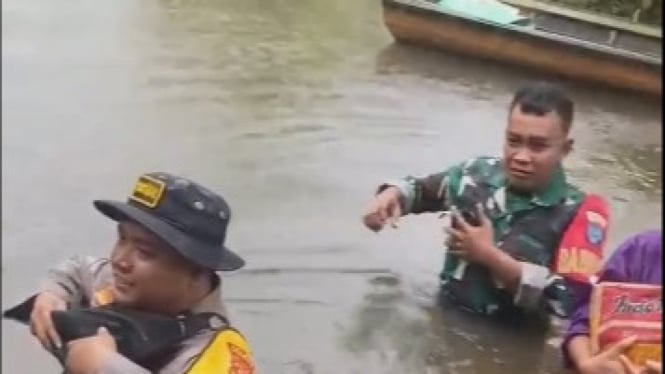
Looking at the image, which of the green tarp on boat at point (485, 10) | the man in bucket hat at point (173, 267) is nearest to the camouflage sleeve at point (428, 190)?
the man in bucket hat at point (173, 267)

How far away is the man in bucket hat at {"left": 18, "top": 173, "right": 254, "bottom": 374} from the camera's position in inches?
105

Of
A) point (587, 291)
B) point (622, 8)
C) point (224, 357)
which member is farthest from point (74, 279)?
point (622, 8)

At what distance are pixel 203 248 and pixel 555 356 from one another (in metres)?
1.77

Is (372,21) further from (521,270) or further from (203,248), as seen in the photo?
(203,248)

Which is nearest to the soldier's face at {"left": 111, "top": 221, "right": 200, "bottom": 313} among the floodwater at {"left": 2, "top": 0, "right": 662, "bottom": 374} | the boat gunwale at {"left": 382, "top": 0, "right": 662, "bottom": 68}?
the floodwater at {"left": 2, "top": 0, "right": 662, "bottom": 374}

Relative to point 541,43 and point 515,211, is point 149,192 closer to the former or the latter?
point 515,211

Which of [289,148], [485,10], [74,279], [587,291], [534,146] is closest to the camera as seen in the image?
[74,279]

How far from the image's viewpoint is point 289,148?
20.2ft

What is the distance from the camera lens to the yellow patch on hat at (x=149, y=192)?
271 cm

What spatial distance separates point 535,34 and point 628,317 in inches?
235

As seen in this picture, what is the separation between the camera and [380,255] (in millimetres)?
4875

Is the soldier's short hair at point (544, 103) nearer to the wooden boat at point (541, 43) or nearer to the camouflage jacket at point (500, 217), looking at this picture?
the camouflage jacket at point (500, 217)

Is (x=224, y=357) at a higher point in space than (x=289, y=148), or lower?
higher

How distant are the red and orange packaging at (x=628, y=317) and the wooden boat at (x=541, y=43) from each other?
5.46m
